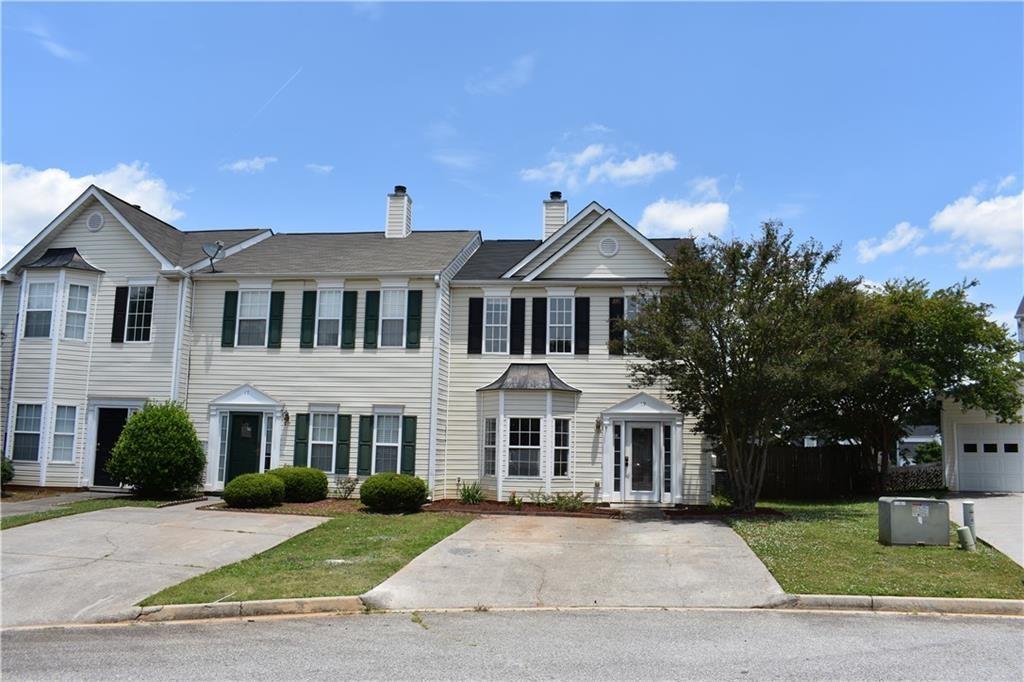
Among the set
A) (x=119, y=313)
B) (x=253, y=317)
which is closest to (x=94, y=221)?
(x=119, y=313)

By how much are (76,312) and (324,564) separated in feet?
44.7

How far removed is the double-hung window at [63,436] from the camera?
2077 cm

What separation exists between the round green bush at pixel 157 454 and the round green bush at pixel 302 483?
2.24m

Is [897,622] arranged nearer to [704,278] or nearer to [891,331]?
[704,278]

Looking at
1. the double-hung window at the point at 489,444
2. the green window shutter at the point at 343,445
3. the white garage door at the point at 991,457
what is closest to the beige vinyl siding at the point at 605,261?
the double-hung window at the point at 489,444

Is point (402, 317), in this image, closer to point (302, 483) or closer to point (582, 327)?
point (582, 327)

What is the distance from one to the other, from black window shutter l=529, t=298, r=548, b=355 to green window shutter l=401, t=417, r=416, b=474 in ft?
12.3

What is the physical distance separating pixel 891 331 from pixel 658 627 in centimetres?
1766

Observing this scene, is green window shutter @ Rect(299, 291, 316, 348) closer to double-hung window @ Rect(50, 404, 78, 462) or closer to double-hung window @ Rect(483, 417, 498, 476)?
double-hung window @ Rect(483, 417, 498, 476)

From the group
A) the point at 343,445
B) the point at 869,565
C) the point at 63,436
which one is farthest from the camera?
the point at 63,436

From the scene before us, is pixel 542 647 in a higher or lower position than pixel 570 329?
lower

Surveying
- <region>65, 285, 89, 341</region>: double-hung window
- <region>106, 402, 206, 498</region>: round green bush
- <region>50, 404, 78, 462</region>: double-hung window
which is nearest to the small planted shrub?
<region>106, 402, 206, 498</region>: round green bush

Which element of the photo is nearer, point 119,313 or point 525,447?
point 525,447

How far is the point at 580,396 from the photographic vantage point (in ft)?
68.1
